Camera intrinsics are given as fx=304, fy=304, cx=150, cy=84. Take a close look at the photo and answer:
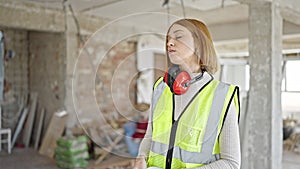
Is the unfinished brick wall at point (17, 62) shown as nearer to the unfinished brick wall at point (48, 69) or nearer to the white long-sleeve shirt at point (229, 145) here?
the unfinished brick wall at point (48, 69)

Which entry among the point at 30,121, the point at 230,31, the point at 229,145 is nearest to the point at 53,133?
the point at 30,121

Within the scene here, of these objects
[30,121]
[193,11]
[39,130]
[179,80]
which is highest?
[193,11]

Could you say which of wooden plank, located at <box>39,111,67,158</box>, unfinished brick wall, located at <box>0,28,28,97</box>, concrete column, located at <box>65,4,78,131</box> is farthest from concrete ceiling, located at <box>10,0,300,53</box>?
wooden plank, located at <box>39,111,67,158</box>

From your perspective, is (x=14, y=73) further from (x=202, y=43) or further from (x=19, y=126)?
(x=202, y=43)

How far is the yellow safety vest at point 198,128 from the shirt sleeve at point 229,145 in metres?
0.02

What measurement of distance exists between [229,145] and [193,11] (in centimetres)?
472

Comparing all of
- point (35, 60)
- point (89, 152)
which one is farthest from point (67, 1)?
point (89, 152)

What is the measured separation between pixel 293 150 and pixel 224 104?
18.8 feet

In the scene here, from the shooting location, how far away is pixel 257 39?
3.51 metres

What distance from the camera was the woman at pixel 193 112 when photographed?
3.24ft

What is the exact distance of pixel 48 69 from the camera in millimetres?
5699

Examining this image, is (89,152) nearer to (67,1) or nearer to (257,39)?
(67,1)

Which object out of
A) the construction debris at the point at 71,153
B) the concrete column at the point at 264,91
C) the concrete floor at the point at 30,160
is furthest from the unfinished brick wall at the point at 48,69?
the concrete column at the point at 264,91

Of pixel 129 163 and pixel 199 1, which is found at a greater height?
pixel 199 1
